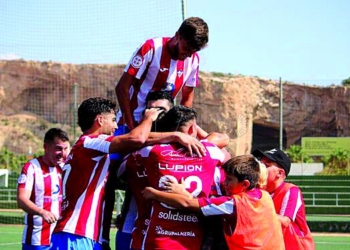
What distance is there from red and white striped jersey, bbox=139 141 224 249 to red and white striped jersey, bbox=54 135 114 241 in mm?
579

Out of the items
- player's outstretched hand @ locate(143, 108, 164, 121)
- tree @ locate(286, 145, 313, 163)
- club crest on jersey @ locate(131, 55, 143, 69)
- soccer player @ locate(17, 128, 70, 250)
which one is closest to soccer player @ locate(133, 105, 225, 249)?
player's outstretched hand @ locate(143, 108, 164, 121)

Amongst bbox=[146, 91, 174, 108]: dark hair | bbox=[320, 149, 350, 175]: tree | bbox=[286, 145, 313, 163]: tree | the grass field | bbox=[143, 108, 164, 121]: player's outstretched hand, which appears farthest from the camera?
bbox=[286, 145, 313, 163]: tree

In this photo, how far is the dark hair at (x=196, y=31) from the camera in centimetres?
693

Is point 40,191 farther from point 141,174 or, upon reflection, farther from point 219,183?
point 219,183

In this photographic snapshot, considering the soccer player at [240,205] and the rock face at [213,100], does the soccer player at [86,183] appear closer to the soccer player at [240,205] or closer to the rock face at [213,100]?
the soccer player at [240,205]

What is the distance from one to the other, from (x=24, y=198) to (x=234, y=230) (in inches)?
165

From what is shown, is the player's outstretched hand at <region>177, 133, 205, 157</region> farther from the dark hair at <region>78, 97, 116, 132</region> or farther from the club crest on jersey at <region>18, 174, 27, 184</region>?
the club crest on jersey at <region>18, 174, 27, 184</region>

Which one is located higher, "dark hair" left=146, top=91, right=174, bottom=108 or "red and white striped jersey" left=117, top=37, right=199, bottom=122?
"red and white striped jersey" left=117, top=37, right=199, bottom=122

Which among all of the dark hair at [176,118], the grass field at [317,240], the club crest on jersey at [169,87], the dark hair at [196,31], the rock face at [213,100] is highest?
the dark hair at [196,31]

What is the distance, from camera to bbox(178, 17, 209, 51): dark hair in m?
6.93

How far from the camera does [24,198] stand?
982 cm

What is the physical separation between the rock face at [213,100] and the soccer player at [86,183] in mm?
48775

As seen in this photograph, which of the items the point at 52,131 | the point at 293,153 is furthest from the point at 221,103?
the point at 52,131

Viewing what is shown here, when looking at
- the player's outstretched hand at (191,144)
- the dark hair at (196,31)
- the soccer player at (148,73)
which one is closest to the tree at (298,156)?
the soccer player at (148,73)
